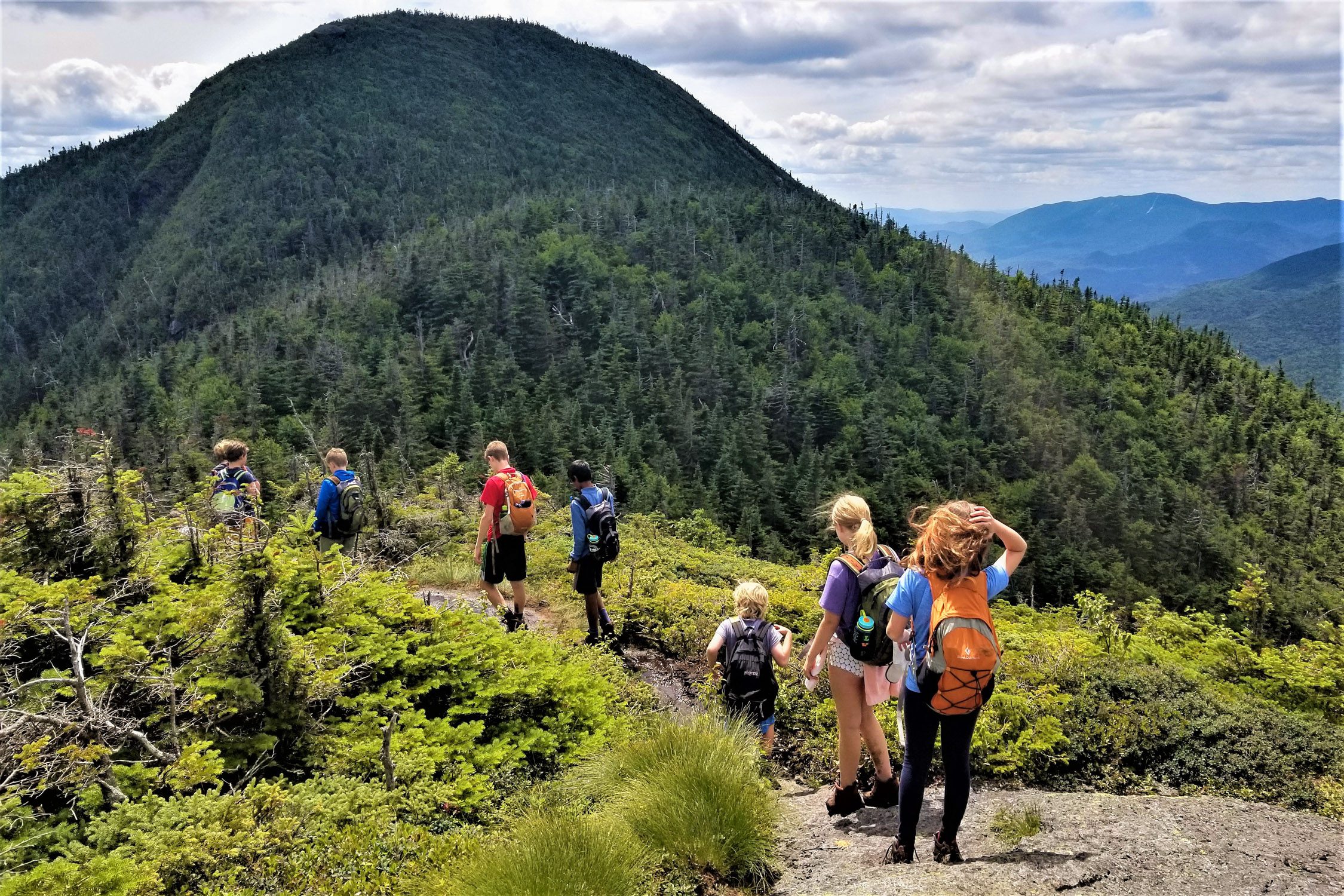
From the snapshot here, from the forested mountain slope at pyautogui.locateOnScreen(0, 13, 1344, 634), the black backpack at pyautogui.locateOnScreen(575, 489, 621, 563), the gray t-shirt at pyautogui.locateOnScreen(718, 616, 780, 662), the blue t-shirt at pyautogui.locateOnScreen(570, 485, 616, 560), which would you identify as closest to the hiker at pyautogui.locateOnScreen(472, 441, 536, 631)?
the blue t-shirt at pyautogui.locateOnScreen(570, 485, 616, 560)

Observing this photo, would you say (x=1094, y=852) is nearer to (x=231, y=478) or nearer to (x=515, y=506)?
(x=515, y=506)

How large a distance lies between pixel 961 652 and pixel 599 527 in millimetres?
4369

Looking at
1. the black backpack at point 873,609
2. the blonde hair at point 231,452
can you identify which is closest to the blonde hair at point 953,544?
the black backpack at point 873,609

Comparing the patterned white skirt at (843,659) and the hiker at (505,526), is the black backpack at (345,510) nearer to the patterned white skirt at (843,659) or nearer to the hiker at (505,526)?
the hiker at (505,526)

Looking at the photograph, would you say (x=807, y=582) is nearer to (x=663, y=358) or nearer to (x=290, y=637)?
(x=290, y=637)

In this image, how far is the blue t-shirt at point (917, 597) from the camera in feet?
13.8

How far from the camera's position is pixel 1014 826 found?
459cm

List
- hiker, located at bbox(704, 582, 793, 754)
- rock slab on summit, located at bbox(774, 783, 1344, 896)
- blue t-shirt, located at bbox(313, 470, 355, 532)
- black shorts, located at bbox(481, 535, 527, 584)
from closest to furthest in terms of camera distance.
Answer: rock slab on summit, located at bbox(774, 783, 1344, 896)
hiker, located at bbox(704, 582, 793, 754)
blue t-shirt, located at bbox(313, 470, 355, 532)
black shorts, located at bbox(481, 535, 527, 584)

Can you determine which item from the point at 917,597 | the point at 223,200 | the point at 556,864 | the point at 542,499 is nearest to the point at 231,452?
the point at 556,864

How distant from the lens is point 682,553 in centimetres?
1469

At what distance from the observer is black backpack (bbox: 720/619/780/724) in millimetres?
5555

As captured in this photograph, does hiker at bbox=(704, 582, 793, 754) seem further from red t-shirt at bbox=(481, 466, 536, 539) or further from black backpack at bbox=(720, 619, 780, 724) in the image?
red t-shirt at bbox=(481, 466, 536, 539)

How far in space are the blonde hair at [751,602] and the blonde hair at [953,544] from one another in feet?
5.36

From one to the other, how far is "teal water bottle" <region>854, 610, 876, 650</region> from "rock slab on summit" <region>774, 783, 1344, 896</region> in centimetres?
114
